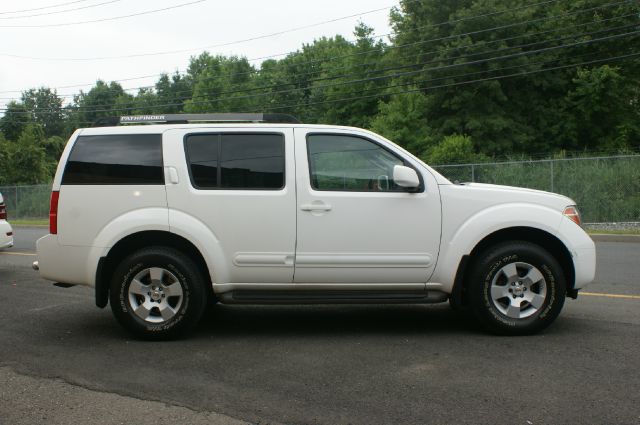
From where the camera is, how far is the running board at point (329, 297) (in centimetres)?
545

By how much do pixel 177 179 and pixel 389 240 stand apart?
1.93 metres

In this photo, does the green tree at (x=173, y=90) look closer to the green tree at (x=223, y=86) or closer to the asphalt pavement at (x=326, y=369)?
the green tree at (x=223, y=86)

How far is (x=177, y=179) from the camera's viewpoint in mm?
5535

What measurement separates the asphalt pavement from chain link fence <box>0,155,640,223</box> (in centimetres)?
1274

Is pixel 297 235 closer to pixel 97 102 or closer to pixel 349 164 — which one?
pixel 349 164

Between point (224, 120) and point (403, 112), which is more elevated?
point (403, 112)

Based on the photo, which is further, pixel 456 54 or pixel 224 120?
pixel 456 54

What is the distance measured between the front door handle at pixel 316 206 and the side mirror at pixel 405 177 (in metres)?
0.63

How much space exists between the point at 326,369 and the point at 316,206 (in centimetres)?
147

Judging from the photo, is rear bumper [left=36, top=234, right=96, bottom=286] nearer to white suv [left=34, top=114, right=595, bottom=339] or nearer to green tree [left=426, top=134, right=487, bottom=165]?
white suv [left=34, top=114, right=595, bottom=339]

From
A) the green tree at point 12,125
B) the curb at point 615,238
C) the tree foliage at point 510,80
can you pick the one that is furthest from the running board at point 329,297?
the green tree at point 12,125

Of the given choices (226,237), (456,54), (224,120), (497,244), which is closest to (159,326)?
(226,237)

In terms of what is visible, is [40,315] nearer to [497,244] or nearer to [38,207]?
[497,244]

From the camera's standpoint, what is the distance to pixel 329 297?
5.47 metres
